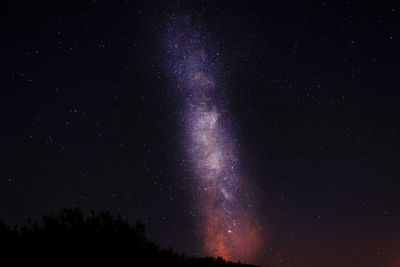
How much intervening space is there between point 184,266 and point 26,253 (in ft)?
8.87

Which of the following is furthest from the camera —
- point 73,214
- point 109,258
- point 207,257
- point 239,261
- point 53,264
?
point 239,261

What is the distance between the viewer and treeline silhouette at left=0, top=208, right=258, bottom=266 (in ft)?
19.1

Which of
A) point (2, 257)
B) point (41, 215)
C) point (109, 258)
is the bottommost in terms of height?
point (2, 257)

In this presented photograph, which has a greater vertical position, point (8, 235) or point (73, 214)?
point (73, 214)

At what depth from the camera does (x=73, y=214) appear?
6.59m

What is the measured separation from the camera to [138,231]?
22.0 ft

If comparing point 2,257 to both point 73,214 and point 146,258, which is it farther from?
point 146,258

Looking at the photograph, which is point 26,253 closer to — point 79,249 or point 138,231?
point 79,249

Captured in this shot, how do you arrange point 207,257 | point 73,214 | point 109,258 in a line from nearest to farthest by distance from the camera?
1. point 109,258
2. point 73,214
3. point 207,257

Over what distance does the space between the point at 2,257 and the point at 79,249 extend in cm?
116

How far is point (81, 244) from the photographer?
6.13 meters

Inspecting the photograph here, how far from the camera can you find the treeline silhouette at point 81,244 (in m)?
5.81

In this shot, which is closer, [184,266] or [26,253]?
[26,253]

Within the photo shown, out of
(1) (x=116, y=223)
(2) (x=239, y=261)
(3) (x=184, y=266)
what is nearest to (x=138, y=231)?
(1) (x=116, y=223)
